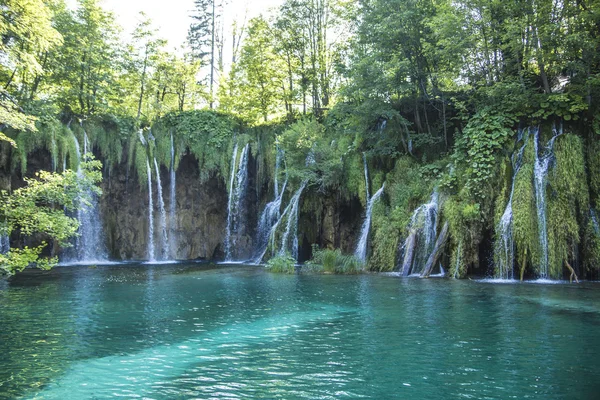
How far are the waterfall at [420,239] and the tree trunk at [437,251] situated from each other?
1.39ft

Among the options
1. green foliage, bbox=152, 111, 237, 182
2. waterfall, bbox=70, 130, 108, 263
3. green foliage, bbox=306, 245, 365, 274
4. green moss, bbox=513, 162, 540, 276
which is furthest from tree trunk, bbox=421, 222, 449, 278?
waterfall, bbox=70, 130, 108, 263

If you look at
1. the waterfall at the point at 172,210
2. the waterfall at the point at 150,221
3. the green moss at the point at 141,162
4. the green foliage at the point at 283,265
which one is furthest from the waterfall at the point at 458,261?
the green moss at the point at 141,162

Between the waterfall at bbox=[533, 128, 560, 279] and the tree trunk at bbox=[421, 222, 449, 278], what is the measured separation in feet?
9.45

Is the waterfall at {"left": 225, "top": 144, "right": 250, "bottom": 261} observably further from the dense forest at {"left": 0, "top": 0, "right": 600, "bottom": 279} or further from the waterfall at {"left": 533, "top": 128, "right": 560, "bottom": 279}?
the waterfall at {"left": 533, "top": 128, "right": 560, "bottom": 279}

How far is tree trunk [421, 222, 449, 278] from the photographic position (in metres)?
15.1

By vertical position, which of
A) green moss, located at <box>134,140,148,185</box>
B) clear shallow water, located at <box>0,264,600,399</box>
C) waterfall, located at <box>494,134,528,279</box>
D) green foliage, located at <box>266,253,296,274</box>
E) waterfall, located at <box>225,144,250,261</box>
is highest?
green moss, located at <box>134,140,148,185</box>

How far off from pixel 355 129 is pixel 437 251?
802 cm

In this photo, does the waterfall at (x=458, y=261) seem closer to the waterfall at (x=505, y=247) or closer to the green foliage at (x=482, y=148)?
the waterfall at (x=505, y=247)

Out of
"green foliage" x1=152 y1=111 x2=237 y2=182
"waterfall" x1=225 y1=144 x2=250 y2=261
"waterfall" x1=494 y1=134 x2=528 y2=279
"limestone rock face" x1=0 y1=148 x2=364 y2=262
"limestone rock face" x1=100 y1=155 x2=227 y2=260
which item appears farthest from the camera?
"green foliage" x1=152 y1=111 x2=237 y2=182

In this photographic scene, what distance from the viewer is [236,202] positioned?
25375mm

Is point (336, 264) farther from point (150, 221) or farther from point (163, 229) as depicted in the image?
point (150, 221)

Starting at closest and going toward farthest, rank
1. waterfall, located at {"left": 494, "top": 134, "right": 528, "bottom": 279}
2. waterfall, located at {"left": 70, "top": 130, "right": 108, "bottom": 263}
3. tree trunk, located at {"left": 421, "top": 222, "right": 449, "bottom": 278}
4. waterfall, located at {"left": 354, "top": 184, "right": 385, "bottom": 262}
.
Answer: waterfall, located at {"left": 494, "top": 134, "right": 528, "bottom": 279}, tree trunk, located at {"left": 421, "top": 222, "right": 449, "bottom": 278}, waterfall, located at {"left": 354, "top": 184, "right": 385, "bottom": 262}, waterfall, located at {"left": 70, "top": 130, "right": 108, "bottom": 263}

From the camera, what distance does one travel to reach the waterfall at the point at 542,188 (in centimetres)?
1345

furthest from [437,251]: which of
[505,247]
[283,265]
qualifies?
[283,265]
